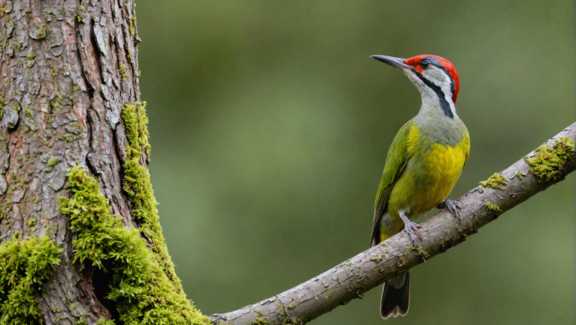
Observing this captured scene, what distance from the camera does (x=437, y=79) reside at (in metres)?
3.97

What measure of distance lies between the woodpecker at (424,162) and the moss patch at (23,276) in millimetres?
2175

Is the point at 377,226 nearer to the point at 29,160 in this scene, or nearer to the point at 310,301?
the point at 310,301

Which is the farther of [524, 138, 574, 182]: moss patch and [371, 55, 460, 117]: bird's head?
[371, 55, 460, 117]: bird's head

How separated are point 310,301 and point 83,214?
3.55 ft

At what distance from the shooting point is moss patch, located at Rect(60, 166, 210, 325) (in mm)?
2166

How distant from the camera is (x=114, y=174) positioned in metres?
2.39

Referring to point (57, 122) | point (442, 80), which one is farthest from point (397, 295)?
point (57, 122)

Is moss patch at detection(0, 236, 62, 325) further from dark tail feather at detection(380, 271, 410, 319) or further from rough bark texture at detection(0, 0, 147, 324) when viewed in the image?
dark tail feather at detection(380, 271, 410, 319)

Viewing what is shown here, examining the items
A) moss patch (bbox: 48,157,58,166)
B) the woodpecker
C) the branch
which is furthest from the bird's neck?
moss patch (bbox: 48,157,58,166)

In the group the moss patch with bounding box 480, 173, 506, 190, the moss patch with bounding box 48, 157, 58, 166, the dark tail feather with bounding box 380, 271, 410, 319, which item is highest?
the moss patch with bounding box 480, 173, 506, 190

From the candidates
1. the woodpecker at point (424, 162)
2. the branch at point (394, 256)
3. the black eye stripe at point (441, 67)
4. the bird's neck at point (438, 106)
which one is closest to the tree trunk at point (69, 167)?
the branch at point (394, 256)

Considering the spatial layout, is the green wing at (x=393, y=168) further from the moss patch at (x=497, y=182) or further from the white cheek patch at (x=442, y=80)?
the moss patch at (x=497, y=182)

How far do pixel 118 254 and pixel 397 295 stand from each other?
2.44m

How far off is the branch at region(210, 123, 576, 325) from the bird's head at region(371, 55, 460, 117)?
105 centimetres
